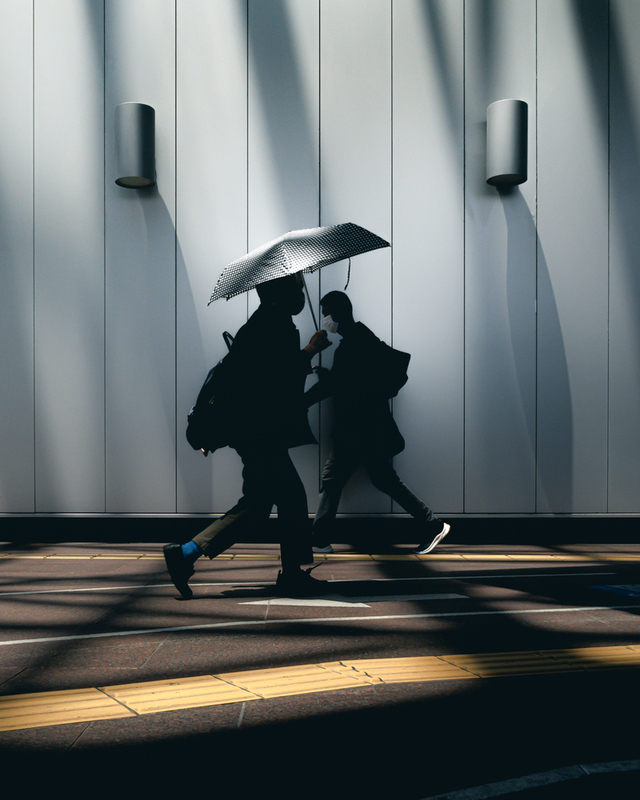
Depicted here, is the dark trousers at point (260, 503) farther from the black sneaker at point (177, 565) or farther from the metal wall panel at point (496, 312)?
the metal wall panel at point (496, 312)

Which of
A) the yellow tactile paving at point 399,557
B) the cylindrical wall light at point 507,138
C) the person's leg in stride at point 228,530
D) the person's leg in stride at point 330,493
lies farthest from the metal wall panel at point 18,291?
the cylindrical wall light at point 507,138

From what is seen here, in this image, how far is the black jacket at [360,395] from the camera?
561 centimetres

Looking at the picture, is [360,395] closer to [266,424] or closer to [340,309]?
[340,309]

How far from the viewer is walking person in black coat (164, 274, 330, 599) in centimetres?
379

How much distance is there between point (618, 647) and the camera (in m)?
3.02

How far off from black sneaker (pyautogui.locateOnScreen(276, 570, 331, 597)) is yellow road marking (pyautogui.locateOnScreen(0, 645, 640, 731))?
1.20 metres

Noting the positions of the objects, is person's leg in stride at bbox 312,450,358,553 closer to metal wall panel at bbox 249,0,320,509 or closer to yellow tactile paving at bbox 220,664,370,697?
metal wall panel at bbox 249,0,320,509

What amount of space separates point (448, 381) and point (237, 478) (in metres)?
2.27

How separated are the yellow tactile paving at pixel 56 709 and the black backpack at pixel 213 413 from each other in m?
1.61

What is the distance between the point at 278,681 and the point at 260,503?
139 cm

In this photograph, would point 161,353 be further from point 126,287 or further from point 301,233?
point 301,233

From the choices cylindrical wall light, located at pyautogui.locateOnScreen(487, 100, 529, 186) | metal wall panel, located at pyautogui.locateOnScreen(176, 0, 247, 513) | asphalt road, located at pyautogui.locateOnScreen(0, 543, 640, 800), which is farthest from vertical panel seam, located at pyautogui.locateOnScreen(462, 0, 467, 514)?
metal wall panel, located at pyautogui.locateOnScreen(176, 0, 247, 513)

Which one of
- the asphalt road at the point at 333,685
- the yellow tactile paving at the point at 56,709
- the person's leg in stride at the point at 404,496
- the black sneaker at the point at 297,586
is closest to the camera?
the asphalt road at the point at 333,685

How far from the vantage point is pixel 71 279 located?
6355mm
